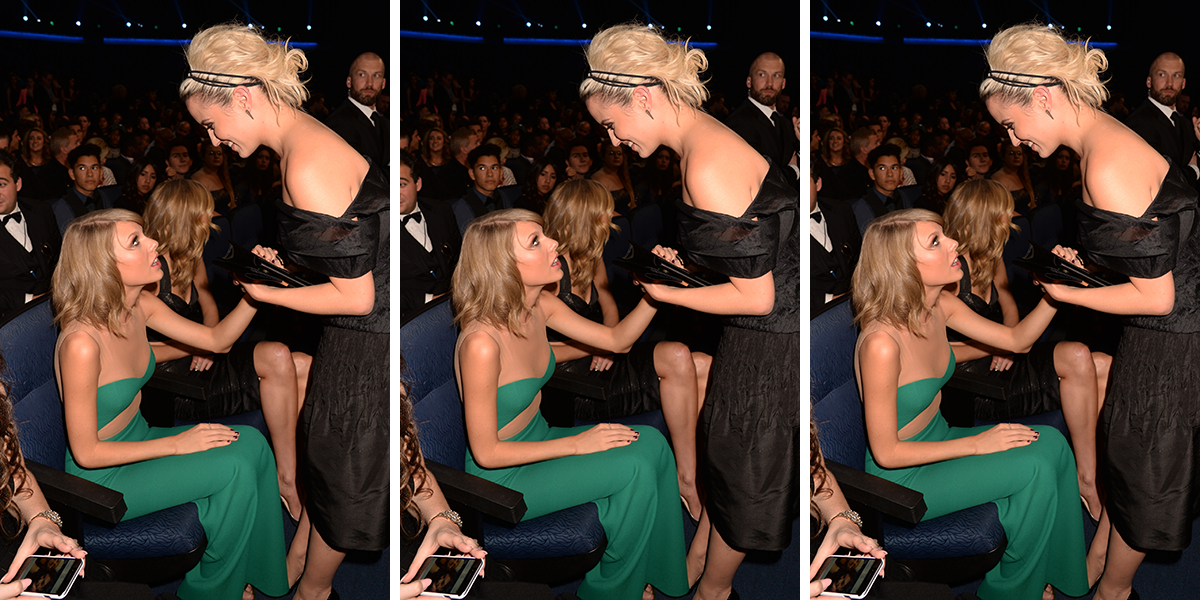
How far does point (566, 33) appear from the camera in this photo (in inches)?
85.1

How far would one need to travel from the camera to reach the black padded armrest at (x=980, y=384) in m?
2.17

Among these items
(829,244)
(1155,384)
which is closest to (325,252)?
(829,244)

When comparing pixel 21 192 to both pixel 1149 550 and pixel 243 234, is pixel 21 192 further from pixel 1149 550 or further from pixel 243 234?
pixel 1149 550

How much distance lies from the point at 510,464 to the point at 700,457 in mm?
448

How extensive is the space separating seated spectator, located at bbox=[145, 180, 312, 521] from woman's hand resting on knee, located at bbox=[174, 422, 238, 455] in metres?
0.04

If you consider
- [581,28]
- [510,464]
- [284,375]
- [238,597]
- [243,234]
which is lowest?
[238,597]

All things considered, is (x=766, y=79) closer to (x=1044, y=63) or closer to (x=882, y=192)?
(x=882, y=192)

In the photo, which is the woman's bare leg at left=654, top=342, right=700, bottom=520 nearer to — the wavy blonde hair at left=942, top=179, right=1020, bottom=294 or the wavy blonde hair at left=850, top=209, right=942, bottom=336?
the wavy blonde hair at left=850, top=209, right=942, bottom=336

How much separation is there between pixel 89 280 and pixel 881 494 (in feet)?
5.76

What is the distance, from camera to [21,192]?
7.00 ft

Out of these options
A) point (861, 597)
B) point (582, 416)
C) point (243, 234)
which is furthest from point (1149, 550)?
point (243, 234)

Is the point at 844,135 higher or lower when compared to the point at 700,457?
higher

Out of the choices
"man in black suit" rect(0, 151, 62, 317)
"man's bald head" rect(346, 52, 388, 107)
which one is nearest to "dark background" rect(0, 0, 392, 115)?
"man's bald head" rect(346, 52, 388, 107)

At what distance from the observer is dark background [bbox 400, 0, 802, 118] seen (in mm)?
2150
